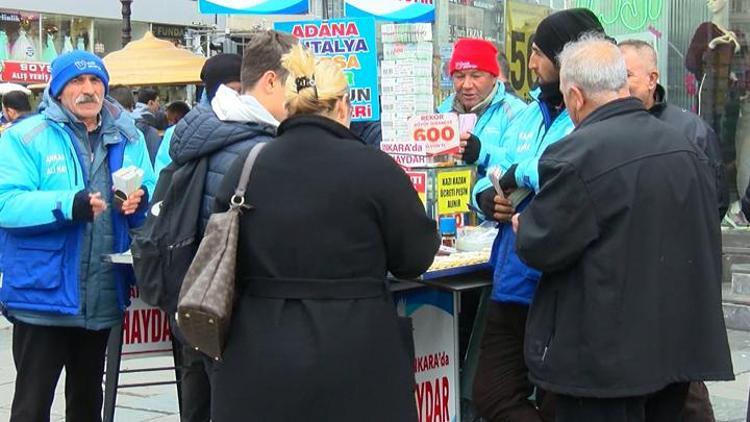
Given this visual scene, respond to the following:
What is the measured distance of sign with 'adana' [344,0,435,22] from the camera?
26.3ft

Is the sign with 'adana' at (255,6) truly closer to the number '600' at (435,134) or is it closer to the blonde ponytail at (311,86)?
the number '600' at (435,134)

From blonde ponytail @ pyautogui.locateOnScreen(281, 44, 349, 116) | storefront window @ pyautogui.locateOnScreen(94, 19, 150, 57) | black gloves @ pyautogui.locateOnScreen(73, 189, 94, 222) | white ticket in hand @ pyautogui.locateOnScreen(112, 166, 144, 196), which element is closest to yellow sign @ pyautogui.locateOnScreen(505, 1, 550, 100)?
white ticket in hand @ pyautogui.locateOnScreen(112, 166, 144, 196)

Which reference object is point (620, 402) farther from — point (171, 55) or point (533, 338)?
point (171, 55)

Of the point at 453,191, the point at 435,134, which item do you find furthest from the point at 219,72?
the point at 453,191

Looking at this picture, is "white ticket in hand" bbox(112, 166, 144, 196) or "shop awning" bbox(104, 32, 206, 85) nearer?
"white ticket in hand" bbox(112, 166, 144, 196)

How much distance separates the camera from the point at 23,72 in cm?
2923

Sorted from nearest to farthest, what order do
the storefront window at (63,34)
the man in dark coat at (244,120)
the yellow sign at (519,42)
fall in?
the man in dark coat at (244,120) → the yellow sign at (519,42) → the storefront window at (63,34)

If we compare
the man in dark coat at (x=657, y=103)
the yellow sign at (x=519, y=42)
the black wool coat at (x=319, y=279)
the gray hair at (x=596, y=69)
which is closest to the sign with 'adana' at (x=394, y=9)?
the yellow sign at (x=519, y=42)

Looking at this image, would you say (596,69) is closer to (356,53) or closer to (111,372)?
(356,53)

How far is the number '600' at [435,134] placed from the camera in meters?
5.01

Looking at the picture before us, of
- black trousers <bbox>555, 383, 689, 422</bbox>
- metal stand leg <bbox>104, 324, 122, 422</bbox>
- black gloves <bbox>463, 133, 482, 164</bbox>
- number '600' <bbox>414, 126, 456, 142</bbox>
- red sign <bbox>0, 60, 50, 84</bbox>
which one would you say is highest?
red sign <bbox>0, 60, 50, 84</bbox>

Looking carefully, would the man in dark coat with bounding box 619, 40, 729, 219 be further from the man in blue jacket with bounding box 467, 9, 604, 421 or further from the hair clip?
the hair clip

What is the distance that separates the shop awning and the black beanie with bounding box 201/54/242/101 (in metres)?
9.44

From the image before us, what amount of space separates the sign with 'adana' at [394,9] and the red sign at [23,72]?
21954 millimetres
